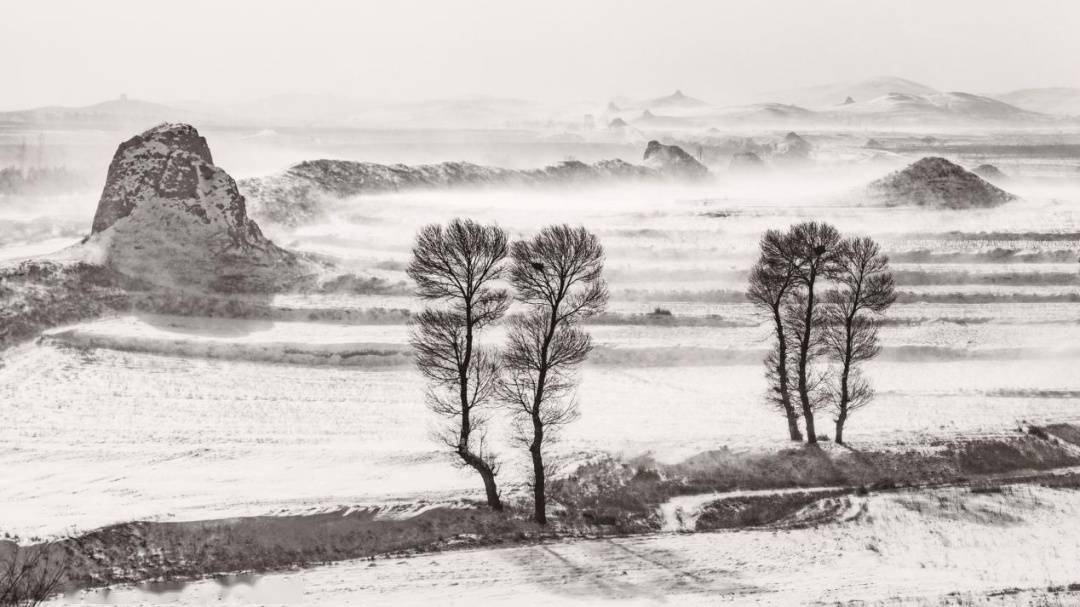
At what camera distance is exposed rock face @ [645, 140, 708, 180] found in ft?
346

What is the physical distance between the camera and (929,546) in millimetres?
22625

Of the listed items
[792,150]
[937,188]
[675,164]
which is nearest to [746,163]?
[792,150]

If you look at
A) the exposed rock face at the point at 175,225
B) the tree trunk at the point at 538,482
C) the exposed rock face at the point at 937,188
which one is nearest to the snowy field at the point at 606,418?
the tree trunk at the point at 538,482

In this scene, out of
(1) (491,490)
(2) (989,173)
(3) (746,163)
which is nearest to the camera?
(1) (491,490)

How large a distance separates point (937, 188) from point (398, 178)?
175 ft

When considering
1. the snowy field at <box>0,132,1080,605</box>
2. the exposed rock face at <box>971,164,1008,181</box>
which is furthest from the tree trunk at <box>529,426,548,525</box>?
the exposed rock face at <box>971,164,1008,181</box>

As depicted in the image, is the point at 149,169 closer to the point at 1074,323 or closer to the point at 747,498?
the point at 747,498

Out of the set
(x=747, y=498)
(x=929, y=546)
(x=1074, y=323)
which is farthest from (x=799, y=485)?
(x=1074, y=323)

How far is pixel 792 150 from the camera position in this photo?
438 ft

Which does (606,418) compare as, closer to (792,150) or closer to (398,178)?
(398,178)

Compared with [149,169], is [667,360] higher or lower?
lower

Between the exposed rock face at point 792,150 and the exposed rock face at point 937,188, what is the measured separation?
5134cm

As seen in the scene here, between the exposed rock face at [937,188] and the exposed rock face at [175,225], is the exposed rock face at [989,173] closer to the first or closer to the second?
the exposed rock face at [937,188]

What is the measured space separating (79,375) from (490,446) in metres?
19.3
